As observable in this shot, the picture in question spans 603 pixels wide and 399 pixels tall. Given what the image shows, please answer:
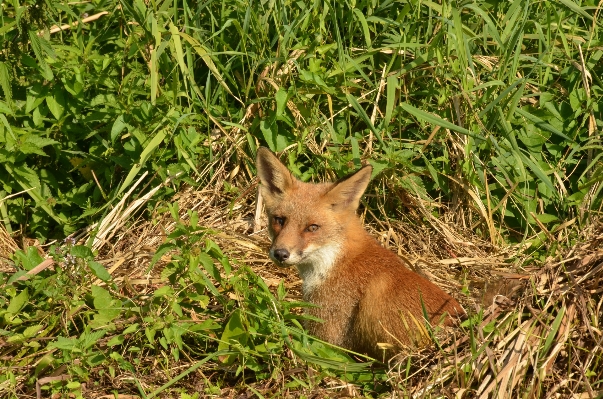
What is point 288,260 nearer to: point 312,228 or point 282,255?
point 282,255

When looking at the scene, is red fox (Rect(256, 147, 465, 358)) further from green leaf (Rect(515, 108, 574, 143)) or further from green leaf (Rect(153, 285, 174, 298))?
green leaf (Rect(515, 108, 574, 143))

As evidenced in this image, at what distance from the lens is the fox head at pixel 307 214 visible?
18.9 ft

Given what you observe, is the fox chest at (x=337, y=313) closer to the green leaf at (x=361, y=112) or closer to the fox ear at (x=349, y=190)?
the fox ear at (x=349, y=190)

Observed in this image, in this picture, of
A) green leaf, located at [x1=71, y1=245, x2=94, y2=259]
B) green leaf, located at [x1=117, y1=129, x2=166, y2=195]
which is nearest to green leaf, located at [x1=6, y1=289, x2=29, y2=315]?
green leaf, located at [x1=71, y1=245, x2=94, y2=259]

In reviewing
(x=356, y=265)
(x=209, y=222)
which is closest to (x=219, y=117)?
(x=209, y=222)

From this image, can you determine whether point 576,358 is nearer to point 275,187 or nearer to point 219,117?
point 275,187

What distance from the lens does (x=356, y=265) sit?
580cm

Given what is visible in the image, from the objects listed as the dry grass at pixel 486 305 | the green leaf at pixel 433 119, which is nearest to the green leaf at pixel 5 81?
the dry grass at pixel 486 305

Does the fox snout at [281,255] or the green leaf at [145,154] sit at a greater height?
the green leaf at [145,154]

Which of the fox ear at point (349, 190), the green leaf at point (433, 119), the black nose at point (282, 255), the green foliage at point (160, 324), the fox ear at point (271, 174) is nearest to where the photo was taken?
the green foliage at point (160, 324)

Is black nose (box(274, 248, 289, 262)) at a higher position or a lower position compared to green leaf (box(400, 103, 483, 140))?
lower

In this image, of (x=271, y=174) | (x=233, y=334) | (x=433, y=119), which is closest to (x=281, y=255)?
(x=233, y=334)

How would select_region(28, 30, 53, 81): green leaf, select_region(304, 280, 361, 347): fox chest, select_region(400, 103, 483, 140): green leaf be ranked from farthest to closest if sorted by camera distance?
select_region(400, 103, 483, 140): green leaf → select_region(28, 30, 53, 81): green leaf → select_region(304, 280, 361, 347): fox chest

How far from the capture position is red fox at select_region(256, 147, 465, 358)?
5508 millimetres
